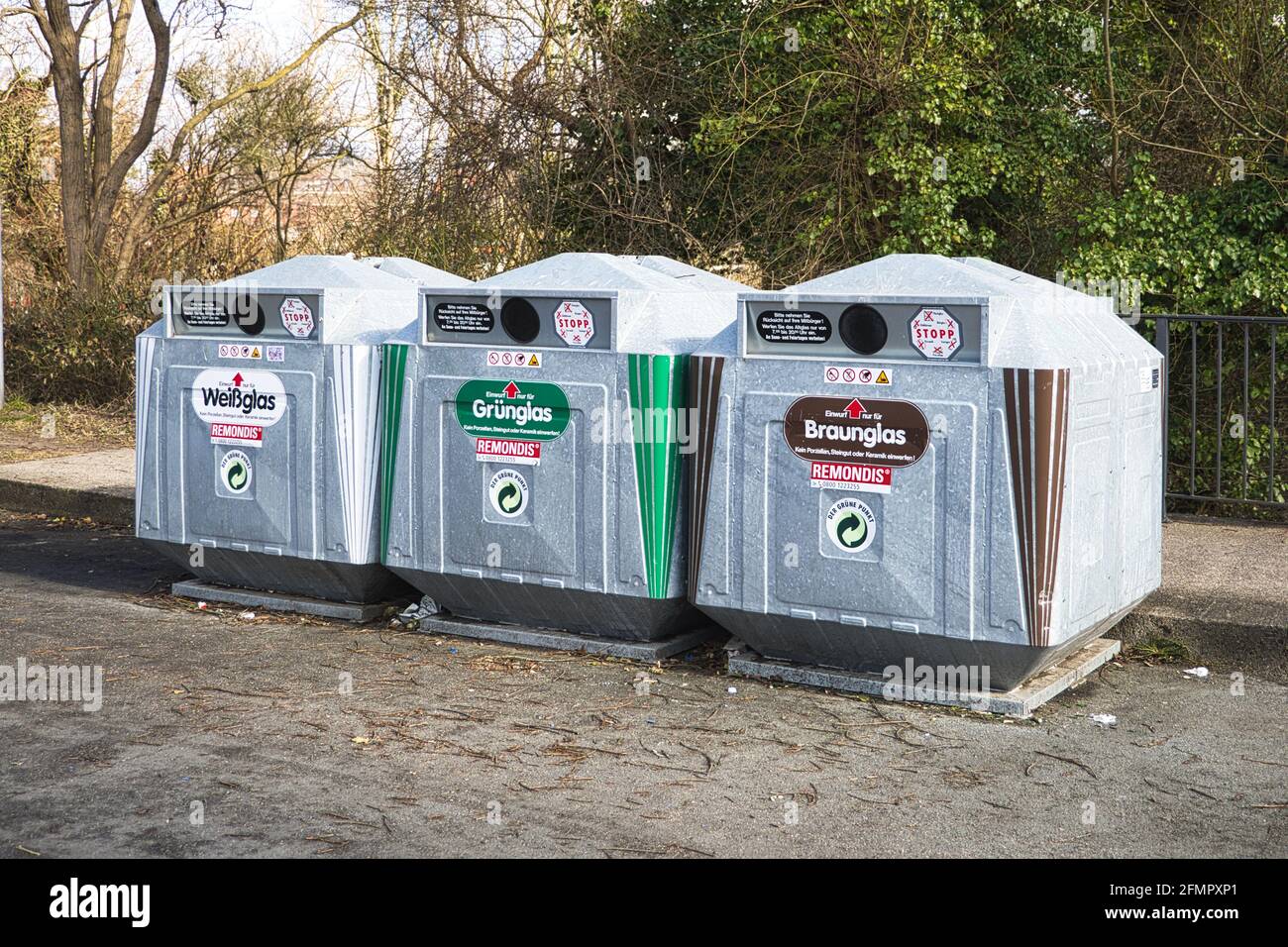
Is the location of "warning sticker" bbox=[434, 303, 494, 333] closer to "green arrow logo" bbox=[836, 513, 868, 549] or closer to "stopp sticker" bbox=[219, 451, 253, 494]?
"stopp sticker" bbox=[219, 451, 253, 494]

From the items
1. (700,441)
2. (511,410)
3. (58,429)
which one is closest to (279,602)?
(511,410)

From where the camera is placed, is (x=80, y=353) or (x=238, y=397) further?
(x=80, y=353)

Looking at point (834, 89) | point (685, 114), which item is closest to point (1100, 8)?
point (834, 89)

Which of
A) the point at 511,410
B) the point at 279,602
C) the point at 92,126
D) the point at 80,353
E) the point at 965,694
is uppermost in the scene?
the point at 92,126

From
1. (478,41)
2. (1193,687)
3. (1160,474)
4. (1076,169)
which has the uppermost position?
(478,41)

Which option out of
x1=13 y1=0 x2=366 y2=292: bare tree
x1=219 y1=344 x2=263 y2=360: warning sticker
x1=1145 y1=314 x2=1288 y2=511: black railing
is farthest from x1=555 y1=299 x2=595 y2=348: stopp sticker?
x1=13 y1=0 x2=366 y2=292: bare tree

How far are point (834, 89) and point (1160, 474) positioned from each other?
591 centimetres

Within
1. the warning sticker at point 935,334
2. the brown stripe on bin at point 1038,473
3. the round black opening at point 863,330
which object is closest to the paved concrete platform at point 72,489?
the round black opening at point 863,330

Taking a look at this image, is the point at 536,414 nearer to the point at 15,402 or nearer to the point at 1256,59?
the point at 1256,59

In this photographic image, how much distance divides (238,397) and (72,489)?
3414 millimetres

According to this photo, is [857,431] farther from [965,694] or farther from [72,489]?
[72,489]

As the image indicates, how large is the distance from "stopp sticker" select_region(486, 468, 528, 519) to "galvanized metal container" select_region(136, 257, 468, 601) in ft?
2.16

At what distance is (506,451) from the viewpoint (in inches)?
230

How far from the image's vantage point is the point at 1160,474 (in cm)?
589
